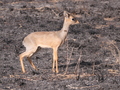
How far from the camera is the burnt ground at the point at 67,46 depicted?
29.0 feet

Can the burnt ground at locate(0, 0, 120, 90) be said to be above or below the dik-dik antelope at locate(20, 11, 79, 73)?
below

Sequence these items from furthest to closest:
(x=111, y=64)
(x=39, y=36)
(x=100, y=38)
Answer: (x=100, y=38)
(x=111, y=64)
(x=39, y=36)

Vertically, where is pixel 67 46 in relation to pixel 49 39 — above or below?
below

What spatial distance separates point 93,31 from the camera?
1429 centimetres

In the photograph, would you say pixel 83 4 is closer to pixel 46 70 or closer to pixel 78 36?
pixel 78 36

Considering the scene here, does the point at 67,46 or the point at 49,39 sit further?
the point at 67,46

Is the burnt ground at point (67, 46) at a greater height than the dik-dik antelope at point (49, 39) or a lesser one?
lesser

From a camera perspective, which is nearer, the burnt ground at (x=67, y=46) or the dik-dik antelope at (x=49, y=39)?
the burnt ground at (x=67, y=46)

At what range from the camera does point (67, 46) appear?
944 cm

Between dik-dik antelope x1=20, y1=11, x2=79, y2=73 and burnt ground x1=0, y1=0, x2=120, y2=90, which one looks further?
dik-dik antelope x1=20, y1=11, x2=79, y2=73

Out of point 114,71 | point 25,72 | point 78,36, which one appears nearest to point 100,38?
point 78,36

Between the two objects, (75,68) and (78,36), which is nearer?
(75,68)

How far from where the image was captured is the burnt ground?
348 inches

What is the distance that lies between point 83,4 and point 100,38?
475 centimetres
